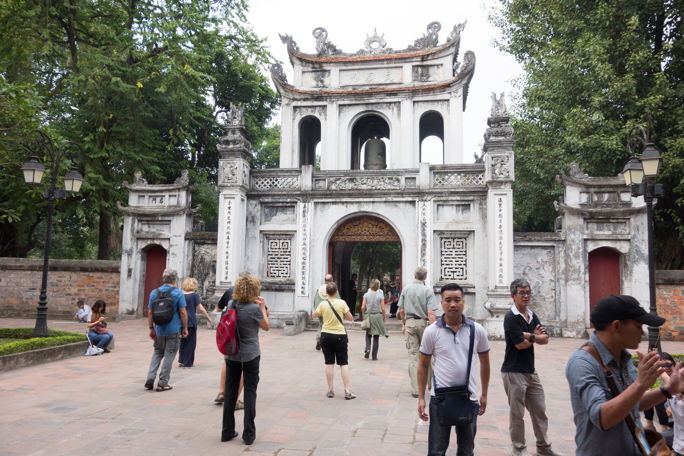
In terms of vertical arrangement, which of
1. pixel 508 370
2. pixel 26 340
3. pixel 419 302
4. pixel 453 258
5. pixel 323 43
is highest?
pixel 323 43

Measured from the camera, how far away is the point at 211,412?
5770 mm

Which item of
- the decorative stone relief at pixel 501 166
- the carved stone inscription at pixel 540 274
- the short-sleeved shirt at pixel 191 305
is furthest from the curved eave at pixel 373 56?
the short-sleeved shirt at pixel 191 305

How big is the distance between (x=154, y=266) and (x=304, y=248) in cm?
519

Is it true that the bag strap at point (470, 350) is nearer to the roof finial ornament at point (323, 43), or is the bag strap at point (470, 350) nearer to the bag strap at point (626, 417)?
the bag strap at point (626, 417)

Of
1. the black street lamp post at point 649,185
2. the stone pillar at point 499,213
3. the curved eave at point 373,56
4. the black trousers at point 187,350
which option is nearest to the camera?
the black street lamp post at point 649,185

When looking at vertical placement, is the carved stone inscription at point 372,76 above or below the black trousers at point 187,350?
above

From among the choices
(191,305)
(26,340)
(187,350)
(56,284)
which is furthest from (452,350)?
(56,284)

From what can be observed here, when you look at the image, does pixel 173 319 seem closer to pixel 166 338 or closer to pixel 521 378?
pixel 166 338

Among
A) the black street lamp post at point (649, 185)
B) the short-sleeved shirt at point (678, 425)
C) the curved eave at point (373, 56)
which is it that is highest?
the curved eave at point (373, 56)

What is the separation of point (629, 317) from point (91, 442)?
4.79 metres

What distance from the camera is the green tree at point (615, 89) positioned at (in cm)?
1448

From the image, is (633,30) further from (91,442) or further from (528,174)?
(91,442)

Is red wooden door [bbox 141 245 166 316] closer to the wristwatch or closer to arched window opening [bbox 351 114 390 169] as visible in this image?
arched window opening [bbox 351 114 390 169]

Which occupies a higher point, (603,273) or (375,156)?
(375,156)
